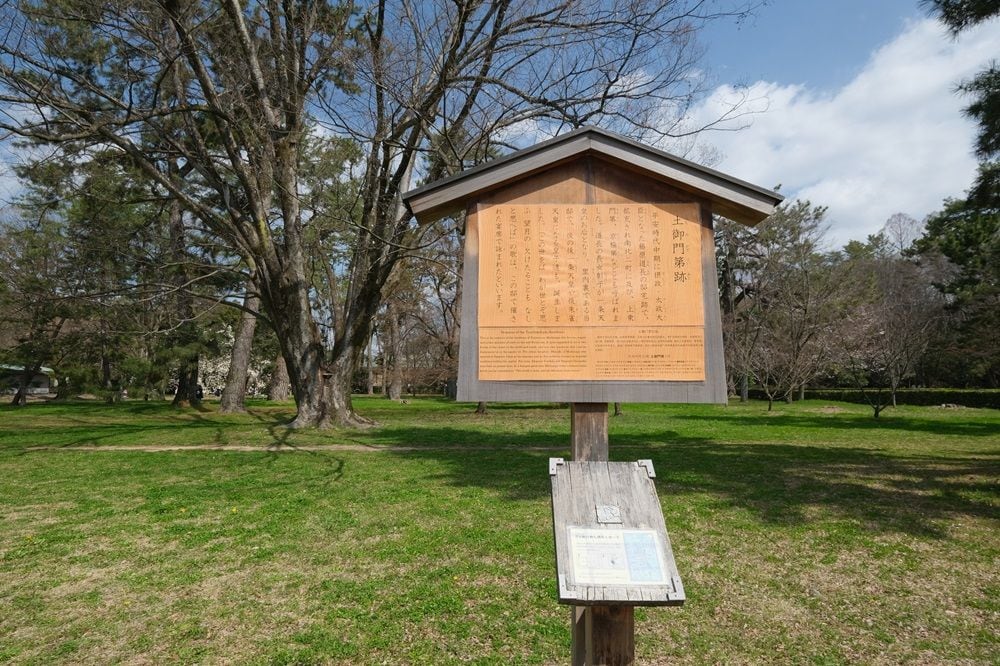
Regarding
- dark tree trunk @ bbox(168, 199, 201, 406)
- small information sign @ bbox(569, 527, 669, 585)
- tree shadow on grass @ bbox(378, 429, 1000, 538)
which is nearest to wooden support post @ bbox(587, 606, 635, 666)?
small information sign @ bbox(569, 527, 669, 585)

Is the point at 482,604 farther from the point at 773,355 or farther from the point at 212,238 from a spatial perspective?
the point at 773,355

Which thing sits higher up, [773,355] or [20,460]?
[773,355]

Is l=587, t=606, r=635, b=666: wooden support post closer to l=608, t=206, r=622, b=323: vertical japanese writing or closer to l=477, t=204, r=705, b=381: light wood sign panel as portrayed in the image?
l=477, t=204, r=705, b=381: light wood sign panel

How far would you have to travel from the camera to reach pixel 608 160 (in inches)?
147

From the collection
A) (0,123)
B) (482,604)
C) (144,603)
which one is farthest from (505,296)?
(0,123)

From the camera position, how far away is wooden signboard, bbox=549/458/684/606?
101 inches

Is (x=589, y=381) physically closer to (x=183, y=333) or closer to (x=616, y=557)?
(x=616, y=557)

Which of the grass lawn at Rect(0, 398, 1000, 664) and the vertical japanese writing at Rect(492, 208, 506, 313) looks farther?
the grass lawn at Rect(0, 398, 1000, 664)

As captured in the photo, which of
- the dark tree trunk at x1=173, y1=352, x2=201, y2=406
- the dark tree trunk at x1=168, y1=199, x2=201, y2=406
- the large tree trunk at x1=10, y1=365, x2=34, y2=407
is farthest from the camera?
the large tree trunk at x1=10, y1=365, x2=34, y2=407

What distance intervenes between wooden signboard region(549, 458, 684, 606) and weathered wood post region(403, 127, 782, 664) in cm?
33

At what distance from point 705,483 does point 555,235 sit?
641 cm

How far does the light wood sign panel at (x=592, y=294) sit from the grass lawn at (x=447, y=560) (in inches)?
76.8

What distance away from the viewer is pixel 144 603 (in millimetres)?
4652

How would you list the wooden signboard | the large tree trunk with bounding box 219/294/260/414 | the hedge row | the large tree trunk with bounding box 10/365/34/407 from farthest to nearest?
the hedge row → the large tree trunk with bounding box 10/365/34/407 → the large tree trunk with bounding box 219/294/260/414 → the wooden signboard
